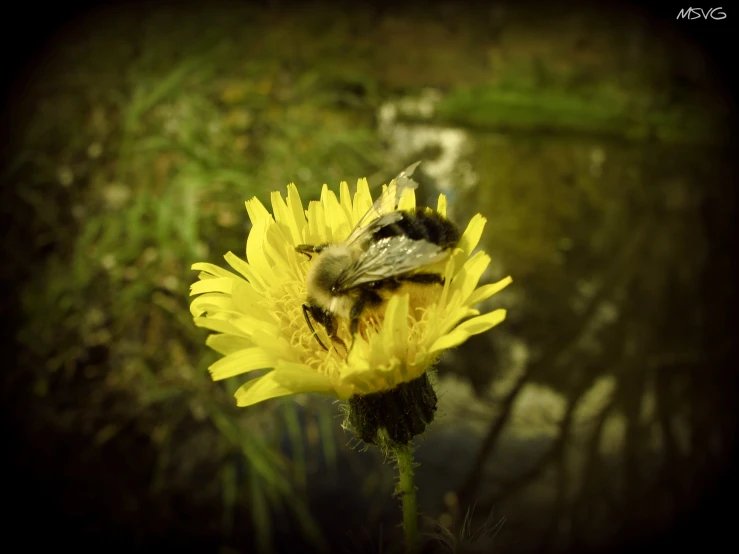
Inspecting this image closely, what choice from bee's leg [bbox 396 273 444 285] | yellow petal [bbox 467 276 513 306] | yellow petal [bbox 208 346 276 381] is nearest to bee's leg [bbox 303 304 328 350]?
yellow petal [bbox 208 346 276 381]

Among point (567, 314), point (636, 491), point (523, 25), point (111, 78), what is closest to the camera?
point (636, 491)

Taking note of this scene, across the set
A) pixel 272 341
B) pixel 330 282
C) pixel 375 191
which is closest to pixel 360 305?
pixel 330 282

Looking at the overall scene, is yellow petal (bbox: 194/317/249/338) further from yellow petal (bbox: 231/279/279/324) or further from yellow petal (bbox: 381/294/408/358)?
yellow petal (bbox: 381/294/408/358)

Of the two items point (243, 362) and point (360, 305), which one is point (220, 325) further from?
point (360, 305)

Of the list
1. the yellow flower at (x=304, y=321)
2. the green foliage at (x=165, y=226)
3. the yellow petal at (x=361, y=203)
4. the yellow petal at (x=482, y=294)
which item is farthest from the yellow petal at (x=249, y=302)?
the green foliage at (x=165, y=226)

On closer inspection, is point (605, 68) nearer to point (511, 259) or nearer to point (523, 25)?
point (523, 25)

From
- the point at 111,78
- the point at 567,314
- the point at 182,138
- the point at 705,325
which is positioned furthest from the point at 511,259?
the point at 111,78
